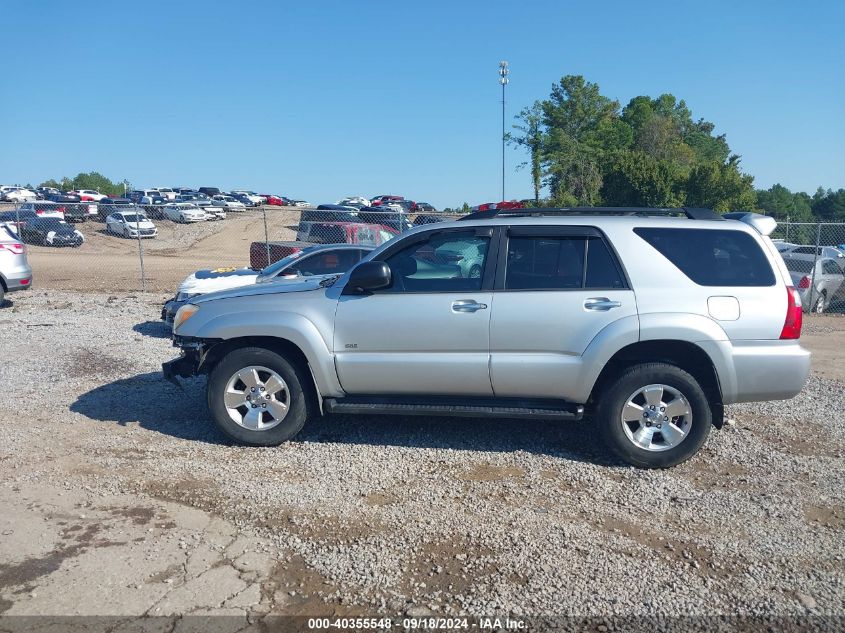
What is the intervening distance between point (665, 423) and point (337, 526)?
2621 mm

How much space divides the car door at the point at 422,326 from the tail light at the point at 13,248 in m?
10.7

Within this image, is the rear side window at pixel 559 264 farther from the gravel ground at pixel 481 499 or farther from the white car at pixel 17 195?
the white car at pixel 17 195

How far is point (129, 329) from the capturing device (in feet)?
38.5

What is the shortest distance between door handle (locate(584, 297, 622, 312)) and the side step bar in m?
0.75

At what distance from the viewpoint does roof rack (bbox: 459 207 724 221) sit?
5957mm

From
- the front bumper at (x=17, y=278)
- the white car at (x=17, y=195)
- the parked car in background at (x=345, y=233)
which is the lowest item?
the front bumper at (x=17, y=278)

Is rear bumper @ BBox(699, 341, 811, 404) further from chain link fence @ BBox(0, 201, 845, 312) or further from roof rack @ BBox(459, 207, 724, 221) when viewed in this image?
chain link fence @ BBox(0, 201, 845, 312)

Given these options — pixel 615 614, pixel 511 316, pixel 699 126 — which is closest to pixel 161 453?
pixel 511 316

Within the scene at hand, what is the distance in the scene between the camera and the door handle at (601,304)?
5.58m

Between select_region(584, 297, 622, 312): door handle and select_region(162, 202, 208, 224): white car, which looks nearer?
select_region(584, 297, 622, 312): door handle

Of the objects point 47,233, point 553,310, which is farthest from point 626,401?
point 47,233

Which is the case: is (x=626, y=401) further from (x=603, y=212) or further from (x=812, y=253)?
(x=812, y=253)

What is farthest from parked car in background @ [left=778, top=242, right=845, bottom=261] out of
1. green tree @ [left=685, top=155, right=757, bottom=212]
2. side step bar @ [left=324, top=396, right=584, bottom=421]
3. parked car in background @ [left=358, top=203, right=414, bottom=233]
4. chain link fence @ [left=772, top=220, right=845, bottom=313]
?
green tree @ [left=685, top=155, right=757, bottom=212]

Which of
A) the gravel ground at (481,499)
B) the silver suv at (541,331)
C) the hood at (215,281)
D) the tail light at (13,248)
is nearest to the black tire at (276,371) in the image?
the silver suv at (541,331)
